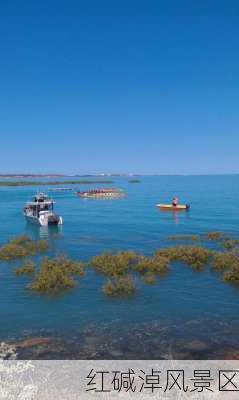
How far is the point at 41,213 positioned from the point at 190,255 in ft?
114

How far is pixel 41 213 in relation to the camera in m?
65.8

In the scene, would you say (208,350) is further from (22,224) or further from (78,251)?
(22,224)

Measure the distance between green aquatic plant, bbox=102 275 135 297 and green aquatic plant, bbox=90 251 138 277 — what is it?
3470mm

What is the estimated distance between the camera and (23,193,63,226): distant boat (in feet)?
Answer: 212

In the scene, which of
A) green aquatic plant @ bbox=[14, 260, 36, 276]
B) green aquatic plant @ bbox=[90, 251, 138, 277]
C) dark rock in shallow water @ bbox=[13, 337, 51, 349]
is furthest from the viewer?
green aquatic plant @ bbox=[14, 260, 36, 276]

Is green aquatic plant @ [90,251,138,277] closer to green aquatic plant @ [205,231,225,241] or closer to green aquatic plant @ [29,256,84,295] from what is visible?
green aquatic plant @ [29,256,84,295]

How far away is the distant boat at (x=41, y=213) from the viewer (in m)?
64.7

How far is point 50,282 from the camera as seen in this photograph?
29.6m

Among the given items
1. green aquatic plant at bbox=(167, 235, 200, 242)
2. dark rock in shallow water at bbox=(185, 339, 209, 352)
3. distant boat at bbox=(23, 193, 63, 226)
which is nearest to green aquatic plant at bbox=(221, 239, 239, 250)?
green aquatic plant at bbox=(167, 235, 200, 242)

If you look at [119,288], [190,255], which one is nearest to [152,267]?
[190,255]

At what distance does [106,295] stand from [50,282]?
4679mm

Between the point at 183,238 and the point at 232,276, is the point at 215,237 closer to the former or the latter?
the point at 183,238

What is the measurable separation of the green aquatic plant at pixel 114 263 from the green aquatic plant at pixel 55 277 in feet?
5.78

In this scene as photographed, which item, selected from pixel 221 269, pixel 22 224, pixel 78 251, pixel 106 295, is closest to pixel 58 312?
pixel 106 295
